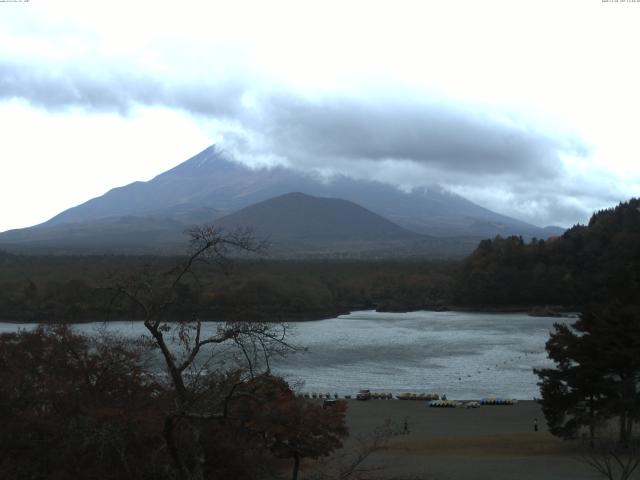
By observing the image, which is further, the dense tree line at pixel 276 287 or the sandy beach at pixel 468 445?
the dense tree line at pixel 276 287

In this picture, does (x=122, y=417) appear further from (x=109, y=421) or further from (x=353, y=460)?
(x=353, y=460)

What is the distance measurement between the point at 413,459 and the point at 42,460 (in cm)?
957

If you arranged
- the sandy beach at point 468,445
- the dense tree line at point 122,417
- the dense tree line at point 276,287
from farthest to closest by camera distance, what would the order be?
the dense tree line at point 276,287 < the sandy beach at point 468,445 < the dense tree line at point 122,417

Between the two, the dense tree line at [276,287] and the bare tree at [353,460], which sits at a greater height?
the dense tree line at [276,287]

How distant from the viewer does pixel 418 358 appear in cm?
4028

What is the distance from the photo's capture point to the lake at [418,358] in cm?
3138

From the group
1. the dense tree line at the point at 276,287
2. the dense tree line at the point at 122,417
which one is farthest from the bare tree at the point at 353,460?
the dense tree line at the point at 276,287

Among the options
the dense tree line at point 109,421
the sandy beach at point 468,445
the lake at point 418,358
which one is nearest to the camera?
the dense tree line at point 109,421

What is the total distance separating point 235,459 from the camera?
9.92 m

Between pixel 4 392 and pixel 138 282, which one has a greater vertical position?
pixel 138 282

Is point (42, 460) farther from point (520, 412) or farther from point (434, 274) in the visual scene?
point (434, 274)

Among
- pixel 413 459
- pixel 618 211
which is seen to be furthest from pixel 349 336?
pixel 618 211

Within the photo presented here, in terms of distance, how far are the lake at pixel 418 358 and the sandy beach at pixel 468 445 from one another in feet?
11.0

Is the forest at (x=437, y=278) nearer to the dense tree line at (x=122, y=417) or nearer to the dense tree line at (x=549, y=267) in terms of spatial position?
the dense tree line at (x=549, y=267)
